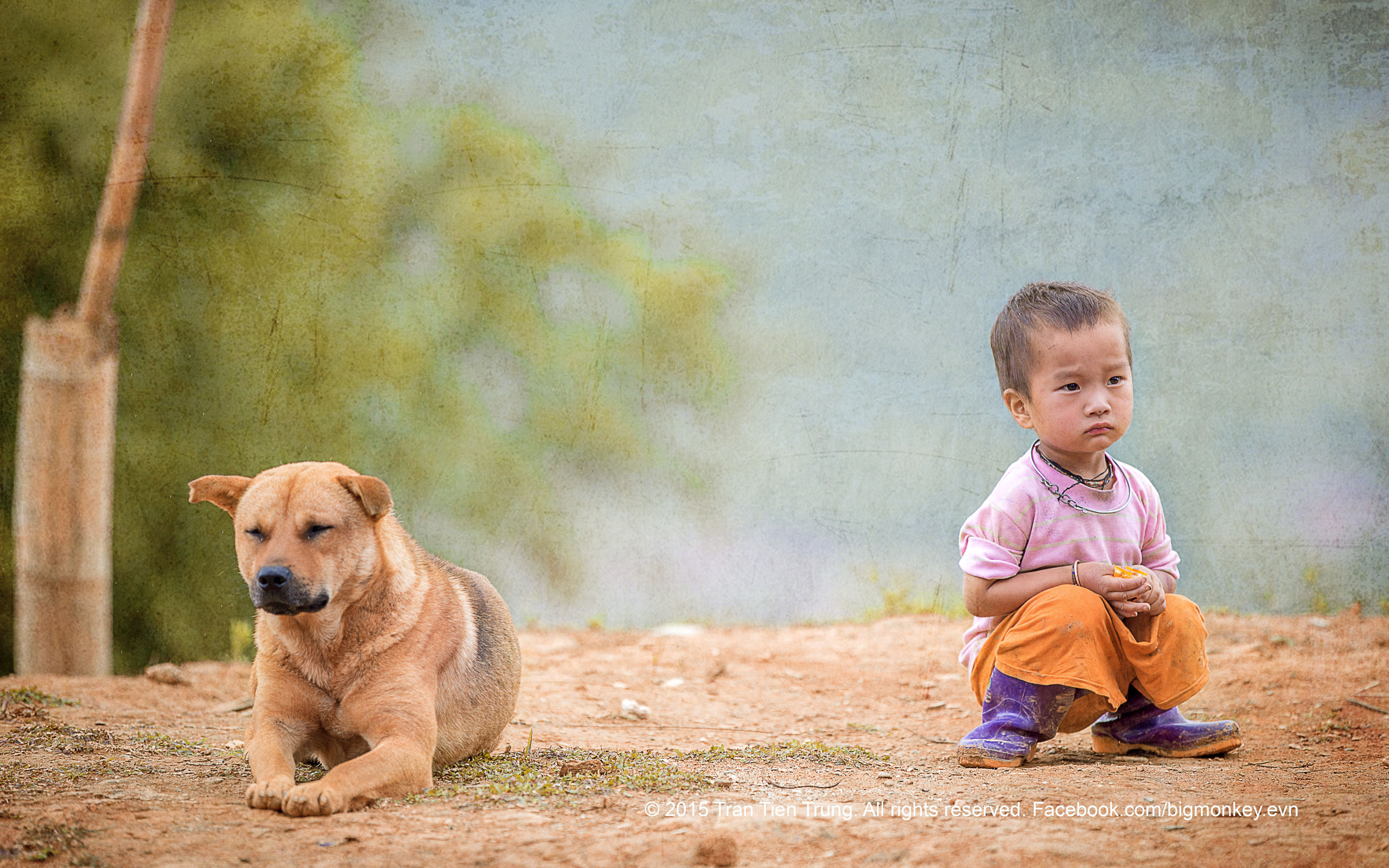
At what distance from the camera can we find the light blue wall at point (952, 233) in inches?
251

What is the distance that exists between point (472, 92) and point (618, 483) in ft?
9.12

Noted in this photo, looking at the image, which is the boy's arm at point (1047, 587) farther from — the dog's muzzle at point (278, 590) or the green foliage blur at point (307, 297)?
the green foliage blur at point (307, 297)

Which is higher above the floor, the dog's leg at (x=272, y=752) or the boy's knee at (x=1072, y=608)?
the boy's knee at (x=1072, y=608)

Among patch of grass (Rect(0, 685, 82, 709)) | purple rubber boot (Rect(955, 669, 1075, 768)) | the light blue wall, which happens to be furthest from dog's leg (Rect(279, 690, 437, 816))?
the light blue wall

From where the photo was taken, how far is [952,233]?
676 cm

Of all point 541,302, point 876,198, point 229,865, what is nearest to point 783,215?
point 876,198

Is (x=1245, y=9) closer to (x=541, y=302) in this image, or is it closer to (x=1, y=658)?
(x=541, y=302)

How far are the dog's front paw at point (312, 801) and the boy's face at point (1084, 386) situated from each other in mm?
2485

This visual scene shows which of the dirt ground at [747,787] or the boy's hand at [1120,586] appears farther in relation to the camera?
the boy's hand at [1120,586]

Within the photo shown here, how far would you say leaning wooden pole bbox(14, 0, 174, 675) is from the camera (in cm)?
698

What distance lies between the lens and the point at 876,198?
270 inches

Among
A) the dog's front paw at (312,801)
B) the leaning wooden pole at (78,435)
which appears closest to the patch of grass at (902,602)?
the dog's front paw at (312,801)

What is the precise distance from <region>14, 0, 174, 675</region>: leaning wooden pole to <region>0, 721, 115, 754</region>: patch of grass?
2.85 meters

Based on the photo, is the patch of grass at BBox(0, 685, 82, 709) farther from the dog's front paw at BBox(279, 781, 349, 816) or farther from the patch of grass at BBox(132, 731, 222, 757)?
the dog's front paw at BBox(279, 781, 349, 816)
